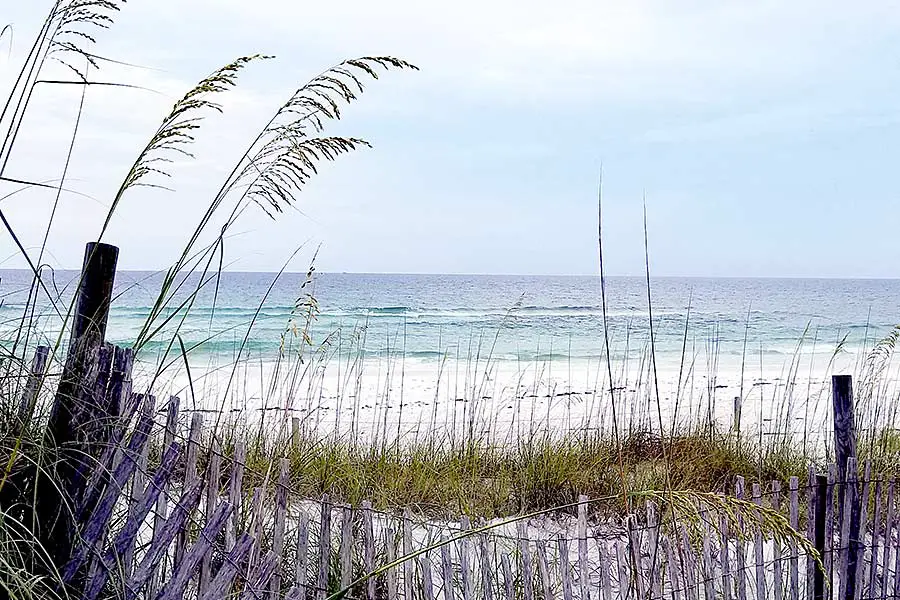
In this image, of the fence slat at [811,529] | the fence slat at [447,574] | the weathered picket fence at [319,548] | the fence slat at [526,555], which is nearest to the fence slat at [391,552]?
the weathered picket fence at [319,548]

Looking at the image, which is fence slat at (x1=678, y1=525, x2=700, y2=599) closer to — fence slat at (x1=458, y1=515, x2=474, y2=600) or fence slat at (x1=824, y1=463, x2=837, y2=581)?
fence slat at (x1=824, y1=463, x2=837, y2=581)

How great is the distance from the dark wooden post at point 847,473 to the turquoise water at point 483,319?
131 cm

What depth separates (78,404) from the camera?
4.05 ft

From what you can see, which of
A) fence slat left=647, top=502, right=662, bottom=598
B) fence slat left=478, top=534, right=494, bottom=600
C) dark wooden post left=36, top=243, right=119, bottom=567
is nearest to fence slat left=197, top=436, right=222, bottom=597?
dark wooden post left=36, top=243, right=119, bottom=567

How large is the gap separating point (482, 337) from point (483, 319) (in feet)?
40.3

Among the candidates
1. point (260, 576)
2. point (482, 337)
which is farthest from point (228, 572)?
point (482, 337)

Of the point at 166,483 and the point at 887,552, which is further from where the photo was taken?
the point at 887,552

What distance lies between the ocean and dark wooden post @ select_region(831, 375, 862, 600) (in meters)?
0.57

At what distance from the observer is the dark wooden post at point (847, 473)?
2141 millimetres

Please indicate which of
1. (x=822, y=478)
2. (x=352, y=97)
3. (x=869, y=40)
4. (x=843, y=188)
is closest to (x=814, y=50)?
(x=869, y=40)

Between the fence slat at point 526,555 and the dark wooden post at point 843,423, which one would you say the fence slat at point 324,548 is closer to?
the fence slat at point 526,555

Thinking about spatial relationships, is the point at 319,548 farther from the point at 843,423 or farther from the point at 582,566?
the point at 843,423

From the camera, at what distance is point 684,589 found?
196cm

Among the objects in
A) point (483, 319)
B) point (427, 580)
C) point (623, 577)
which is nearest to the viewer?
point (427, 580)
